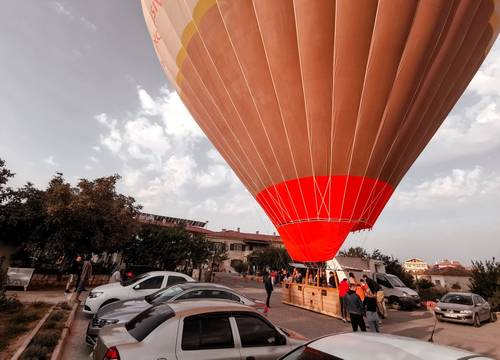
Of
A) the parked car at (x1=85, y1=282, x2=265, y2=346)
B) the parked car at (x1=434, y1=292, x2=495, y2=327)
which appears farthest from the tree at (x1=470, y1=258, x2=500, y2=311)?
the parked car at (x1=85, y1=282, x2=265, y2=346)

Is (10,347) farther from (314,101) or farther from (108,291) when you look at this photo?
(314,101)

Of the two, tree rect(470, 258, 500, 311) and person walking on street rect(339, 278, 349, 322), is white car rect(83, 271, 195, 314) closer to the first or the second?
person walking on street rect(339, 278, 349, 322)

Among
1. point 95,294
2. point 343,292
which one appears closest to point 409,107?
point 343,292

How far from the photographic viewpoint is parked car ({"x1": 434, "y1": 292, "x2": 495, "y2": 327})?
47.6 feet

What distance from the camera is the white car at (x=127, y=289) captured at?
9812mm

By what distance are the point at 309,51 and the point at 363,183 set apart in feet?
17.1

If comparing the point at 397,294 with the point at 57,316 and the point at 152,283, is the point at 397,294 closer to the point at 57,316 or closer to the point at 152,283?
the point at 152,283

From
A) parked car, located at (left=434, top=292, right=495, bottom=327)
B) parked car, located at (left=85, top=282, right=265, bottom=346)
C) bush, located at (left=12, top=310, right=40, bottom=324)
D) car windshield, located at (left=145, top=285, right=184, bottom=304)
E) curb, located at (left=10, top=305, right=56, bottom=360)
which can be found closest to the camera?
curb, located at (left=10, top=305, right=56, bottom=360)

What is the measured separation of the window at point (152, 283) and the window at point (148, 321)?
635 cm

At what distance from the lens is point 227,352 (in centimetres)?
432

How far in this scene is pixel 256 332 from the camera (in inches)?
187

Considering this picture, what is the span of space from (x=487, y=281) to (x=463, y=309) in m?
9.73

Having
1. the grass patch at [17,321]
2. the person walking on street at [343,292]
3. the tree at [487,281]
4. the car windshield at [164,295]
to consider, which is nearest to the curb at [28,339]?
the grass patch at [17,321]

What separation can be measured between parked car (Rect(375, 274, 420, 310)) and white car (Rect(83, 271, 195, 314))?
50.0ft
